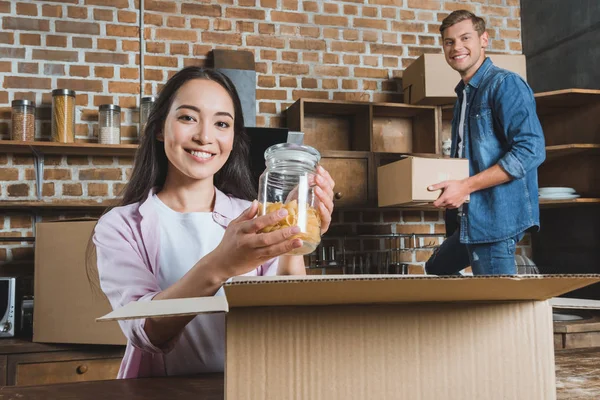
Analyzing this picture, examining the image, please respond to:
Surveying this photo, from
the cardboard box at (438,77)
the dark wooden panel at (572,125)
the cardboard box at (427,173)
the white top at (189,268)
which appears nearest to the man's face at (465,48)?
the cardboard box at (427,173)

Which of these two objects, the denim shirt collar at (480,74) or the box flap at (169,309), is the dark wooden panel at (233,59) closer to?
the denim shirt collar at (480,74)

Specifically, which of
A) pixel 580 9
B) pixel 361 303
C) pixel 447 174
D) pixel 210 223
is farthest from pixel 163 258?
pixel 580 9

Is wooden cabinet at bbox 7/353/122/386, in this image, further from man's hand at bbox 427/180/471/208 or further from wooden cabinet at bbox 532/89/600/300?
wooden cabinet at bbox 532/89/600/300

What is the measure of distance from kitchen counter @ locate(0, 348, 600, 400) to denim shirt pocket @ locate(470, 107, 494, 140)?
4.70ft

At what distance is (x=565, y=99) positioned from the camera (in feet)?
10.4

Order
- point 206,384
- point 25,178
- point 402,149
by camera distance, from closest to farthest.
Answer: point 206,384 < point 25,178 < point 402,149

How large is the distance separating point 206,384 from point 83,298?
1732mm

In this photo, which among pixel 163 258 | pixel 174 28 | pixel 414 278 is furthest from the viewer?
pixel 174 28

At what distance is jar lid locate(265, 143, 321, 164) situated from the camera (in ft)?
2.82

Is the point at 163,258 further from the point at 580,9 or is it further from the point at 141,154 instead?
the point at 580,9

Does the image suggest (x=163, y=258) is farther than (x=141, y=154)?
No

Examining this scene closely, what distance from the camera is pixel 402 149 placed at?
3.41m

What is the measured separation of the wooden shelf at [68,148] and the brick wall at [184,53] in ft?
0.20

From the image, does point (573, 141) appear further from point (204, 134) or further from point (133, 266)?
point (133, 266)
